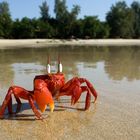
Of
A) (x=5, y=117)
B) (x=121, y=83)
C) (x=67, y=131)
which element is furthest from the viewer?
(x=121, y=83)

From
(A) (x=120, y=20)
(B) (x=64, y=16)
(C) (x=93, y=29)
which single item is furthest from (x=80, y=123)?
(A) (x=120, y=20)

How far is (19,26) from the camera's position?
253 feet

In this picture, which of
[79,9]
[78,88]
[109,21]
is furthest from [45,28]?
[78,88]

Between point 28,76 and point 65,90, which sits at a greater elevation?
point 65,90

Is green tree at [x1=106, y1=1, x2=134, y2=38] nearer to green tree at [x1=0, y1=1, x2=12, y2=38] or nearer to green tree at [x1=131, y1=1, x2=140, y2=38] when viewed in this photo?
green tree at [x1=131, y1=1, x2=140, y2=38]

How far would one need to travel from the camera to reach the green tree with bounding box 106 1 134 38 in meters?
95.0

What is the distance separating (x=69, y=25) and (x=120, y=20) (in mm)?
17641

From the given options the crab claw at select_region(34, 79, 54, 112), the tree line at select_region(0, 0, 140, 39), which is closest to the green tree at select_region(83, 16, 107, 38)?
the tree line at select_region(0, 0, 140, 39)

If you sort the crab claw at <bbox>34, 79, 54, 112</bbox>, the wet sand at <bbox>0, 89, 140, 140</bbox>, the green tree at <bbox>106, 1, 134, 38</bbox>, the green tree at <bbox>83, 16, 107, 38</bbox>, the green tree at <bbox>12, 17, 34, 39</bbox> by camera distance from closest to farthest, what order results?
the wet sand at <bbox>0, 89, 140, 140</bbox> → the crab claw at <bbox>34, 79, 54, 112</bbox> → the green tree at <bbox>12, 17, 34, 39</bbox> → the green tree at <bbox>83, 16, 107, 38</bbox> → the green tree at <bbox>106, 1, 134, 38</bbox>

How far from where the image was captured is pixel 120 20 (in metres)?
97.6

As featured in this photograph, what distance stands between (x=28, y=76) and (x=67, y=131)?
7.09 m

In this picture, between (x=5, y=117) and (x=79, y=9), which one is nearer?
(x=5, y=117)

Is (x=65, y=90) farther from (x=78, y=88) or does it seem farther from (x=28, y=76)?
(x=28, y=76)

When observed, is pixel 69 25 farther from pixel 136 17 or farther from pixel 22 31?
pixel 136 17
